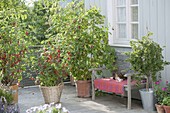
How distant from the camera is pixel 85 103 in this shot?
6.32 meters

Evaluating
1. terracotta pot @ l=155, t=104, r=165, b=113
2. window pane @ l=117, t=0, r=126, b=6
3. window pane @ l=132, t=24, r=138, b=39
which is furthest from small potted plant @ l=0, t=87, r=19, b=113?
window pane @ l=117, t=0, r=126, b=6

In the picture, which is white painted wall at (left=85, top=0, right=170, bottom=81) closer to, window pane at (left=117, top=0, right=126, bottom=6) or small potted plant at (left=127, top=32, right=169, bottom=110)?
small potted plant at (left=127, top=32, right=169, bottom=110)

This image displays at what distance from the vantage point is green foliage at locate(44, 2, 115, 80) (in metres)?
6.57

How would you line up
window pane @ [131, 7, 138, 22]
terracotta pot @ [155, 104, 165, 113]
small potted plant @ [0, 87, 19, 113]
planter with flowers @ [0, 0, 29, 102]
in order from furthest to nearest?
window pane @ [131, 7, 138, 22] → planter with flowers @ [0, 0, 29, 102] → terracotta pot @ [155, 104, 165, 113] → small potted plant @ [0, 87, 19, 113]

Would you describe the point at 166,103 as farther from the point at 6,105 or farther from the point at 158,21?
the point at 6,105

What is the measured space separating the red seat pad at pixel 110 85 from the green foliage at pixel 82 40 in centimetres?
41

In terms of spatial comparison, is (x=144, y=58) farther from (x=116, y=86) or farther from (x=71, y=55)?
(x=71, y=55)

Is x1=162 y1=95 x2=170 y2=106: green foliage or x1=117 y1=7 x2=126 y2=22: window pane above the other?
x1=117 y1=7 x2=126 y2=22: window pane

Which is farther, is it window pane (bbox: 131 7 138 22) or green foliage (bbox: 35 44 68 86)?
window pane (bbox: 131 7 138 22)

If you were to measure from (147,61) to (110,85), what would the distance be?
0.91 m

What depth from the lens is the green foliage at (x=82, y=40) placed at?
21.6ft

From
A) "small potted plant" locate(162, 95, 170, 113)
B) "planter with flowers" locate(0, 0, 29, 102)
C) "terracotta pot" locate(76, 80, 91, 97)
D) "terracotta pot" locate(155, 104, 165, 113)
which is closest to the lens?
"small potted plant" locate(162, 95, 170, 113)

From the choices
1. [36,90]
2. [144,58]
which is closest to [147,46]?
[144,58]

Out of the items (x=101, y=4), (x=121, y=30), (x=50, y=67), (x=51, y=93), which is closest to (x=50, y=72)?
(x=50, y=67)
